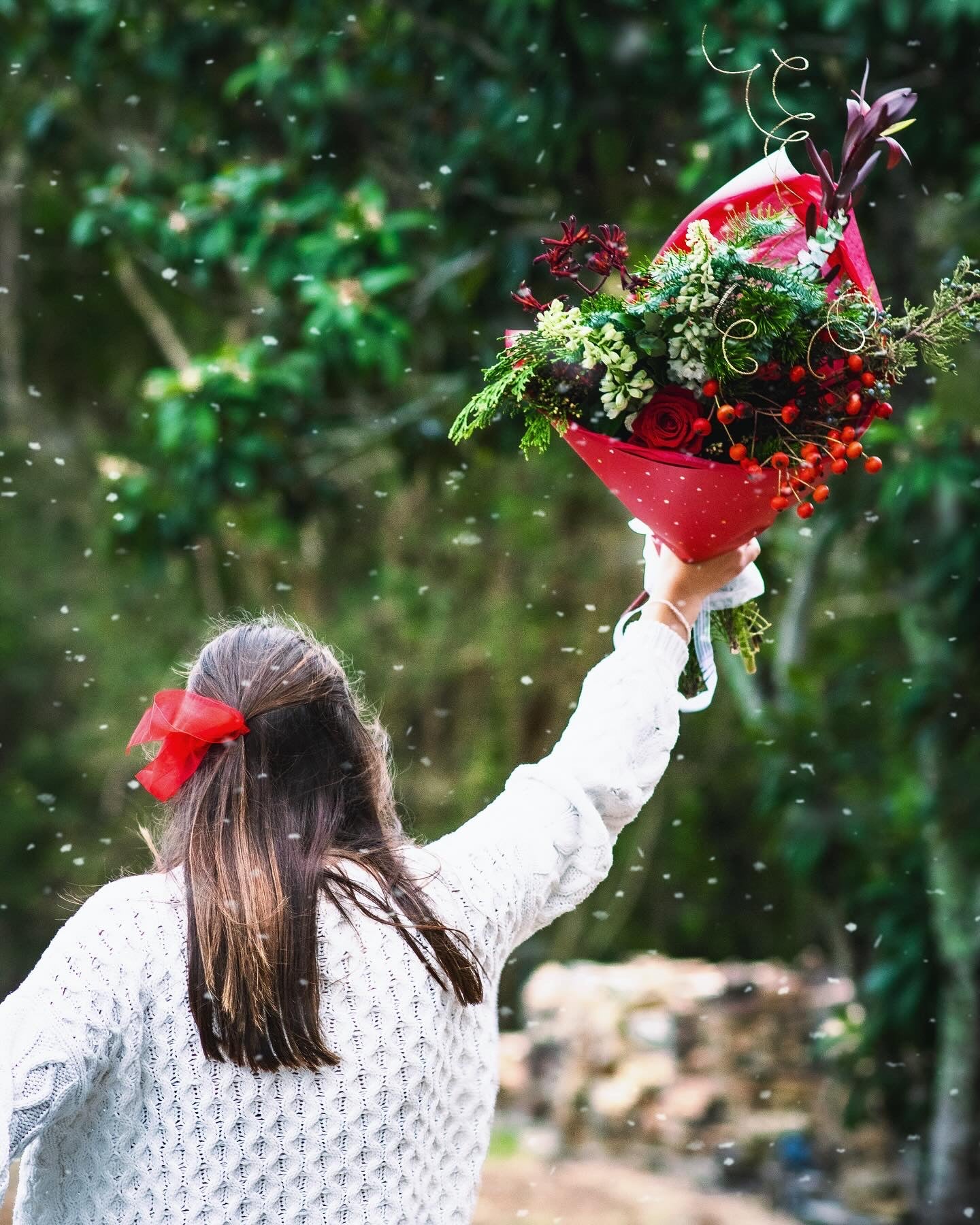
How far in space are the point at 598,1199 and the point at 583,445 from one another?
10.5 feet

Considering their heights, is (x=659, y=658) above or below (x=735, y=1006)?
below

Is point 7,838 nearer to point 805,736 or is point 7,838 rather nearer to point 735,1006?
point 735,1006

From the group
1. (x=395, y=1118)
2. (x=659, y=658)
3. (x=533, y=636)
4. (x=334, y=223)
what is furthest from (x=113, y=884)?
(x=533, y=636)

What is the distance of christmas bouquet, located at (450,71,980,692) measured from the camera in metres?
1.18

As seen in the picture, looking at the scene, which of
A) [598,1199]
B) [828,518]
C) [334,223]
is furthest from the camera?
[598,1199]

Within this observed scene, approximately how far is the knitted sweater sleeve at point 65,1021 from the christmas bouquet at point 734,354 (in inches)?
19.9

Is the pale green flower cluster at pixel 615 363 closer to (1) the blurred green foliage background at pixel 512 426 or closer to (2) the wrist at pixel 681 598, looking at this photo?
(2) the wrist at pixel 681 598

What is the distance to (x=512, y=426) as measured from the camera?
2.70 m

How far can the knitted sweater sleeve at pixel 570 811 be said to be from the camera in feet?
3.70

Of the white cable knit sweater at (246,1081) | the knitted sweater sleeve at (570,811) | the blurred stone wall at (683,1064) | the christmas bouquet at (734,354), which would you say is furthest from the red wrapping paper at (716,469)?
the blurred stone wall at (683,1064)

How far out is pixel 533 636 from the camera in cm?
469

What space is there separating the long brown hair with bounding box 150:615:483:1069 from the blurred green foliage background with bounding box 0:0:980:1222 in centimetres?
172

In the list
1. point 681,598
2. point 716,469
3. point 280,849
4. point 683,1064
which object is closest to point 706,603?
point 681,598

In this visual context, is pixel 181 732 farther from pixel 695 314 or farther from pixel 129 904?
pixel 695 314
